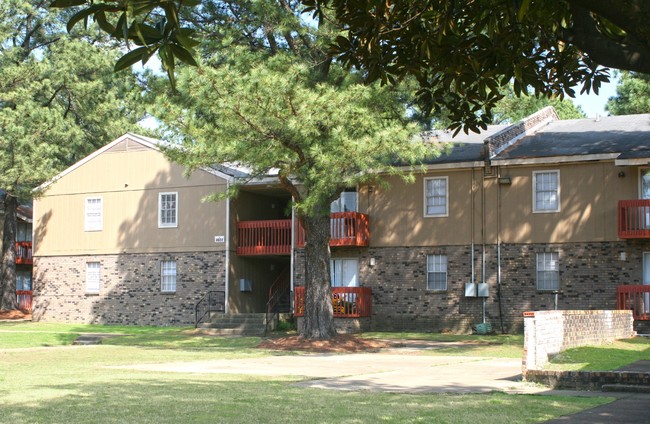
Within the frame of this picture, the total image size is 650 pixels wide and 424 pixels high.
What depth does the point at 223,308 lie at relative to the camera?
1369 inches

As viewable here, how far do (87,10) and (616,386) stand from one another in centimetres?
1105

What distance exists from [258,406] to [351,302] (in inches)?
801

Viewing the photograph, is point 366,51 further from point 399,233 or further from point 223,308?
point 223,308

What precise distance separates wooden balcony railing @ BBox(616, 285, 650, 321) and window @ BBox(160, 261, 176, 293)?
53.8ft

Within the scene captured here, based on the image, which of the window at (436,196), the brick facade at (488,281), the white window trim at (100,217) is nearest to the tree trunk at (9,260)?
the white window trim at (100,217)

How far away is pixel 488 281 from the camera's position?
30828 mm

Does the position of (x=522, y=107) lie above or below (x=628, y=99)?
below

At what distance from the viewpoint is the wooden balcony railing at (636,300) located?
27.9 meters

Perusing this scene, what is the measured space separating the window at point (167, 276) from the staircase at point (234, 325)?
9.27 feet

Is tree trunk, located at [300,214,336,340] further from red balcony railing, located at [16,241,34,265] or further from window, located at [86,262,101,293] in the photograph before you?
red balcony railing, located at [16,241,34,265]

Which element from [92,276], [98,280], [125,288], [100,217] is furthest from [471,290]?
[92,276]

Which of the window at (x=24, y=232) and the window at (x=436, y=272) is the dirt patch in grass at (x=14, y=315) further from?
the window at (x=436, y=272)

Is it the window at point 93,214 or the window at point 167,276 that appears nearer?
the window at point 167,276

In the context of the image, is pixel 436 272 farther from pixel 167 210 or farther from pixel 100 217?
pixel 100 217
